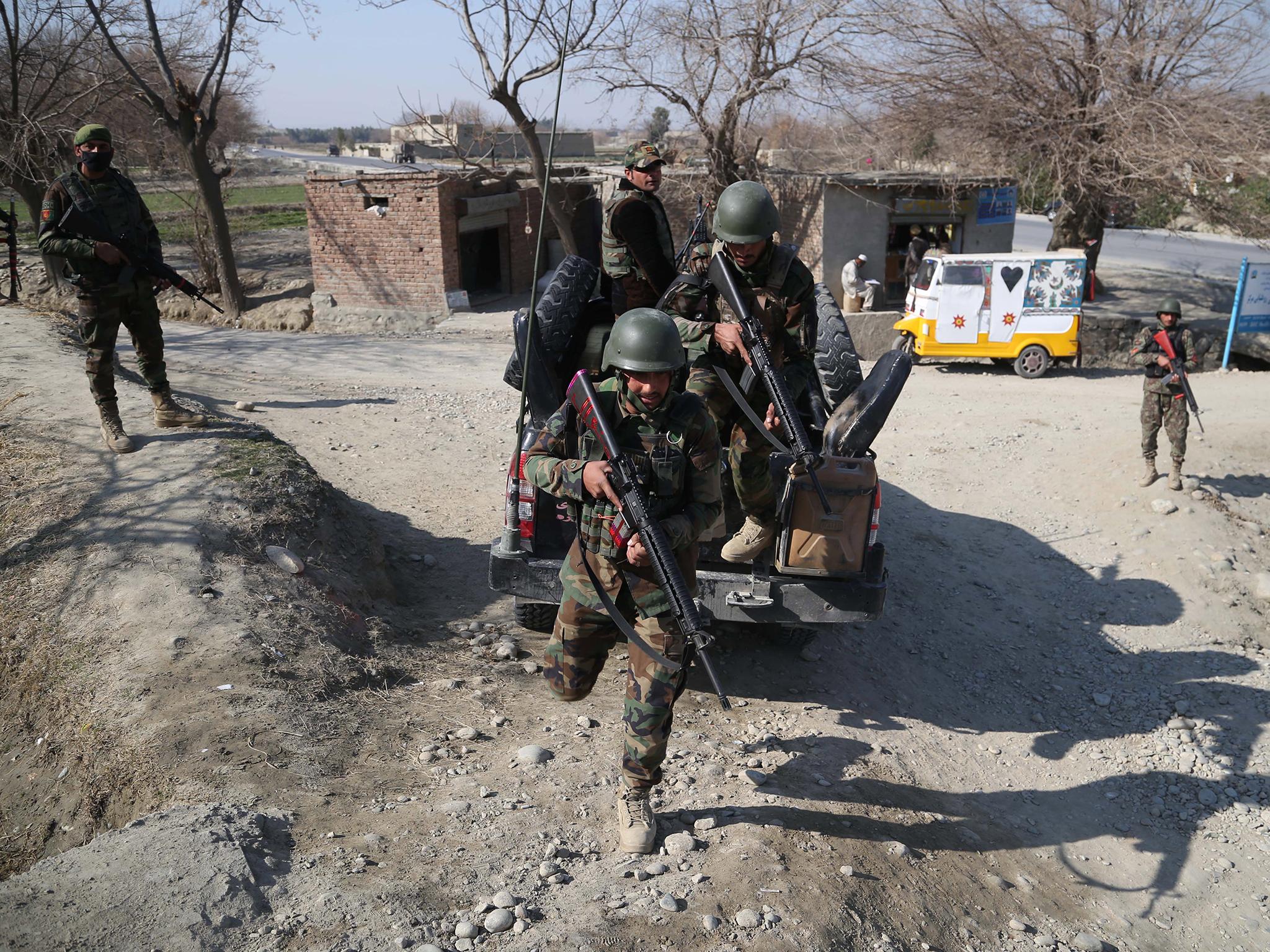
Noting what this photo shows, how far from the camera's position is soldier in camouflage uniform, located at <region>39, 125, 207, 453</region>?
19.3 ft

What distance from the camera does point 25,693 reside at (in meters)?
4.24

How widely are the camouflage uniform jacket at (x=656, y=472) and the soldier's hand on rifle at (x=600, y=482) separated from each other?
0.06 m

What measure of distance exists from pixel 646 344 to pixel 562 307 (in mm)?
1974

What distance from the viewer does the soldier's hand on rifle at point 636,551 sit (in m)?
3.41

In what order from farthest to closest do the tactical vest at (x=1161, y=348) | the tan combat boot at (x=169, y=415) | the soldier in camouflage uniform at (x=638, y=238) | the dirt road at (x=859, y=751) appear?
the tactical vest at (x=1161, y=348) < the tan combat boot at (x=169, y=415) < the soldier in camouflage uniform at (x=638, y=238) < the dirt road at (x=859, y=751)

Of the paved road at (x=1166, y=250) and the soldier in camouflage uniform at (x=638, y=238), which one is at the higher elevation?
the soldier in camouflage uniform at (x=638, y=238)

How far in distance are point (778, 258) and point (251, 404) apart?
6.01m

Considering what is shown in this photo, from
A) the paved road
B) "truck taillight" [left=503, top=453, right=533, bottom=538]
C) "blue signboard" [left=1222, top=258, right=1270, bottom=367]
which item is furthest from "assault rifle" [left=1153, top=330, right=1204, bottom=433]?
the paved road

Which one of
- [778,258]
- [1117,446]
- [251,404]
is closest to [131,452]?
[251,404]

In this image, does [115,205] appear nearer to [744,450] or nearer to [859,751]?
[744,450]

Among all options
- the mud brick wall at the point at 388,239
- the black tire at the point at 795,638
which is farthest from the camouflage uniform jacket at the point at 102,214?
the mud brick wall at the point at 388,239

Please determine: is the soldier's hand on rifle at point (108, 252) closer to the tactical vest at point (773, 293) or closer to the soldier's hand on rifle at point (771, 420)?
the tactical vest at point (773, 293)

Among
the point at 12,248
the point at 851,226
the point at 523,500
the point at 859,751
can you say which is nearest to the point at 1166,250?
the point at 851,226

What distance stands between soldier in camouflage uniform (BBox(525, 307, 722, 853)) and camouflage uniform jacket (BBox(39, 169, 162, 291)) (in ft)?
12.2
